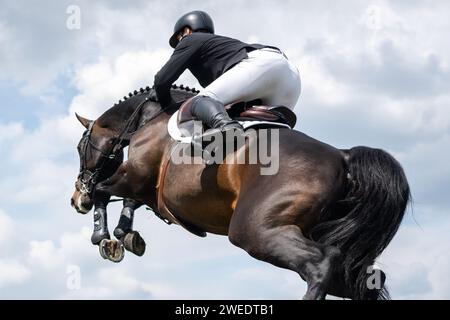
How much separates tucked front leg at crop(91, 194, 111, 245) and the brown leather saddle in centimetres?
197

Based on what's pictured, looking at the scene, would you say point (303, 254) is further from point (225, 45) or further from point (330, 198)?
point (225, 45)

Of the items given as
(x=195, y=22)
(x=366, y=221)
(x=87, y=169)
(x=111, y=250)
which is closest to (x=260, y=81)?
(x=195, y=22)

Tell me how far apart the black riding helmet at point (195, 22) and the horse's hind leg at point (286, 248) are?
2541 mm

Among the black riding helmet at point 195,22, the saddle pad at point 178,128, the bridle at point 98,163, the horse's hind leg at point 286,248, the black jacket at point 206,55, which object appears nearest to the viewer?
the horse's hind leg at point 286,248

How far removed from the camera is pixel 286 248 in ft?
23.7

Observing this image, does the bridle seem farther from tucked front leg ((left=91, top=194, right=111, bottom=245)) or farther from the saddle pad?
the saddle pad

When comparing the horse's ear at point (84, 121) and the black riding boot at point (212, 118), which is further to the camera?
the horse's ear at point (84, 121)

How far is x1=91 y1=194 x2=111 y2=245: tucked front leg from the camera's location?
9.91 meters

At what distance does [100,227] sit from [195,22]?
8.86 feet

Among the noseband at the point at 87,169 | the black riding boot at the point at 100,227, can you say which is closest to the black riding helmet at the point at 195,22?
the noseband at the point at 87,169

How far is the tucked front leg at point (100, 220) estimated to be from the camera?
9.91 meters

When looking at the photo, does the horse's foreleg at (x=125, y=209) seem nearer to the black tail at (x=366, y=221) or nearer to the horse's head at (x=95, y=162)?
the horse's head at (x=95, y=162)
